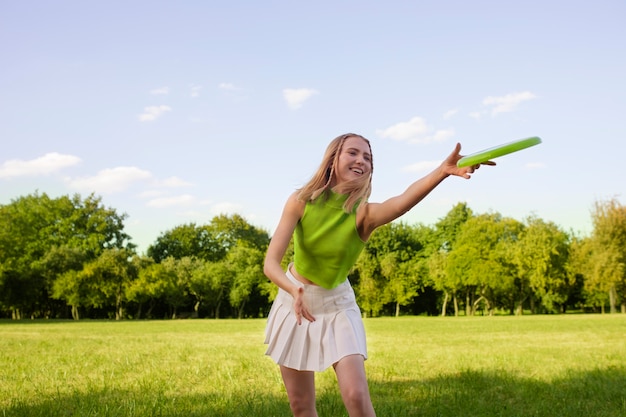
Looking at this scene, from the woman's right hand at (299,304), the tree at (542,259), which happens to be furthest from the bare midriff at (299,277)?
the tree at (542,259)

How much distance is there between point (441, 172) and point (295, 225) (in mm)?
1087

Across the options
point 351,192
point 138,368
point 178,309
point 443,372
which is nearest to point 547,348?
point 443,372

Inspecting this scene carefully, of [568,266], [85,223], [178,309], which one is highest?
[85,223]

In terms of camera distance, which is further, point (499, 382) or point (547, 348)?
point (547, 348)

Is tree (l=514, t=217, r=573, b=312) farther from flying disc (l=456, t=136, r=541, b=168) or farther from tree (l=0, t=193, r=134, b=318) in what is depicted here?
flying disc (l=456, t=136, r=541, b=168)

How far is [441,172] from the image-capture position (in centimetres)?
378

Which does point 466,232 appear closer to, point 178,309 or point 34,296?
point 178,309

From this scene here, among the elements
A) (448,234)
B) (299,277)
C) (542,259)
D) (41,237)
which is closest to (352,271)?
(448,234)

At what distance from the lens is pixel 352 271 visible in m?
66.0

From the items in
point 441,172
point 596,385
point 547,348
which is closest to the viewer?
point 441,172

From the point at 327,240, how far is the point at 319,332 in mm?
630

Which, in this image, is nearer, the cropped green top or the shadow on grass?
the cropped green top

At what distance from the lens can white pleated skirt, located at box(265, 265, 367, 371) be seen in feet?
13.3

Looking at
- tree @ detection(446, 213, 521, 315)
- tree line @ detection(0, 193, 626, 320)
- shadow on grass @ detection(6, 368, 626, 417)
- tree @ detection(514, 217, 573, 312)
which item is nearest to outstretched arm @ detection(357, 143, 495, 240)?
shadow on grass @ detection(6, 368, 626, 417)
